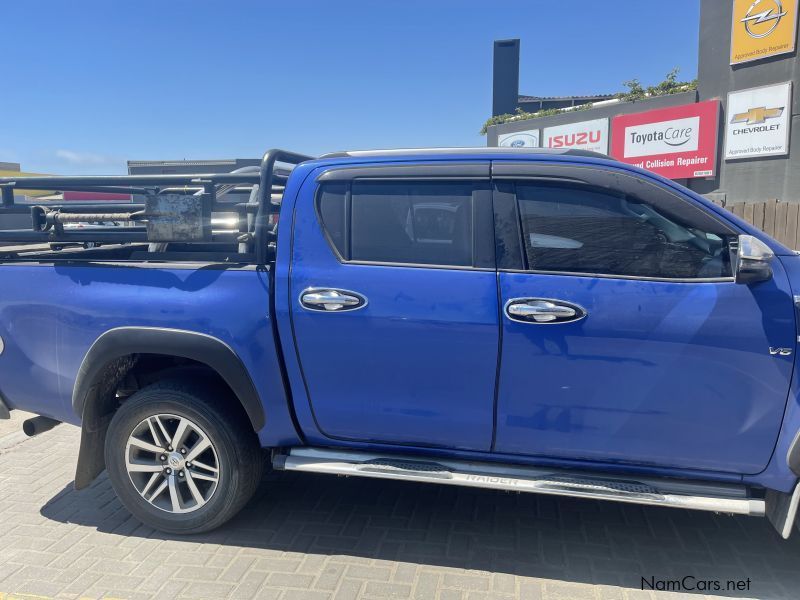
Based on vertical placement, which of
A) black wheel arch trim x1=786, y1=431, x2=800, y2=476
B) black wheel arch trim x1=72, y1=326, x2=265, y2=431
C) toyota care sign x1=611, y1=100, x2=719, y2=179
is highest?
toyota care sign x1=611, y1=100, x2=719, y2=179

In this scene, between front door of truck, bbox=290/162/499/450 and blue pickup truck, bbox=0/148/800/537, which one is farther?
front door of truck, bbox=290/162/499/450

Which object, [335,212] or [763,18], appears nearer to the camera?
[335,212]

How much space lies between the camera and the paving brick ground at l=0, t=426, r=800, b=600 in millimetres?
2887

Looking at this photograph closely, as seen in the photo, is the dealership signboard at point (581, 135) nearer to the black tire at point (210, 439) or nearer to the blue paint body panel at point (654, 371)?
the blue paint body panel at point (654, 371)

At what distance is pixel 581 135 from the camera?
58.5 feet

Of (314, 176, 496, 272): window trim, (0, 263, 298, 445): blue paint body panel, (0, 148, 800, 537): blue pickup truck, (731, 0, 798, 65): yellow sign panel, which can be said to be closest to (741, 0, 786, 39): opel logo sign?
(731, 0, 798, 65): yellow sign panel

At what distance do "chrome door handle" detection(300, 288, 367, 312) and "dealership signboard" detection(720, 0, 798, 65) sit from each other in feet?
45.4

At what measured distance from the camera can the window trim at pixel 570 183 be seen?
2.76m

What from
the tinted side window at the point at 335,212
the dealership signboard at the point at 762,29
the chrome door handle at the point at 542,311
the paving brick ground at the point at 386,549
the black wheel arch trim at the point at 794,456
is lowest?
the paving brick ground at the point at 386,549

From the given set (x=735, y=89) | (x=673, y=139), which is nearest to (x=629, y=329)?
(x=735, y=89)

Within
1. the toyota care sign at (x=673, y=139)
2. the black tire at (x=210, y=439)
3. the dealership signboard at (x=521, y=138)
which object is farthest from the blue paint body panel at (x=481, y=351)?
the dealership signboard at (x=521, y=138)

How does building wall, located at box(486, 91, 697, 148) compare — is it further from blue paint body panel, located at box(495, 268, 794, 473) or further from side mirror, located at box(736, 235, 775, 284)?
blue paint body panel, located at box(495, 268, 794, 473)

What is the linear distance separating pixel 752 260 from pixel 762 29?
44.5 feet

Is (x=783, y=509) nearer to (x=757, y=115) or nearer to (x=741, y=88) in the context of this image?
(x=757, y=115)
